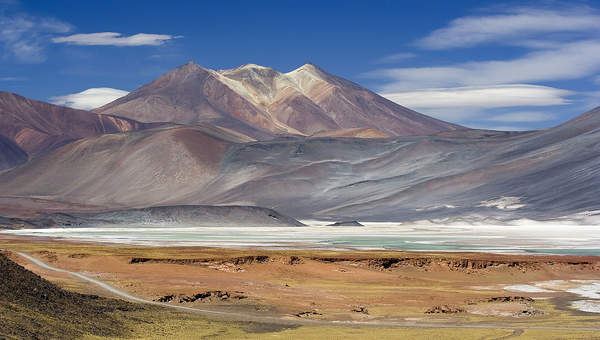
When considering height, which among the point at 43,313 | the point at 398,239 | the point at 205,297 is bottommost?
the point at 205,297

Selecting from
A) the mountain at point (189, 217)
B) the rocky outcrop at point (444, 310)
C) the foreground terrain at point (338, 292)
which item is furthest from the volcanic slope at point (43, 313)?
the mountain at point (189, 217)

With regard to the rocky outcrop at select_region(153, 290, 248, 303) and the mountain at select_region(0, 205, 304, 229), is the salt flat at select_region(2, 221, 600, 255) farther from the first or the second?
A: the rocky outcrop at select_region(153, 290, 248, 303)

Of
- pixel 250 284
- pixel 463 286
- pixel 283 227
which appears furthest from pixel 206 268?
pixel 283 227

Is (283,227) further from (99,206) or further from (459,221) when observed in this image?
(99,206)

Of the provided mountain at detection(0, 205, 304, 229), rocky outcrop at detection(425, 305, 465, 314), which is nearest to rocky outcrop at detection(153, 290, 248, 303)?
rocky outcrop at detection(425, 305, 465, 314)

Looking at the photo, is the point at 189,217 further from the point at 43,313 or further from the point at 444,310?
the point at 43,313

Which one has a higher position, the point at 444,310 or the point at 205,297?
the point at 444,310

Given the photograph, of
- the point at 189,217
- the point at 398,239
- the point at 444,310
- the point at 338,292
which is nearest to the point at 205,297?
the point at 338,292

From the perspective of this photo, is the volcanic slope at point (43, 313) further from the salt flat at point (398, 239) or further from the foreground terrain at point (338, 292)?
the salt flat at point (398, 239)
